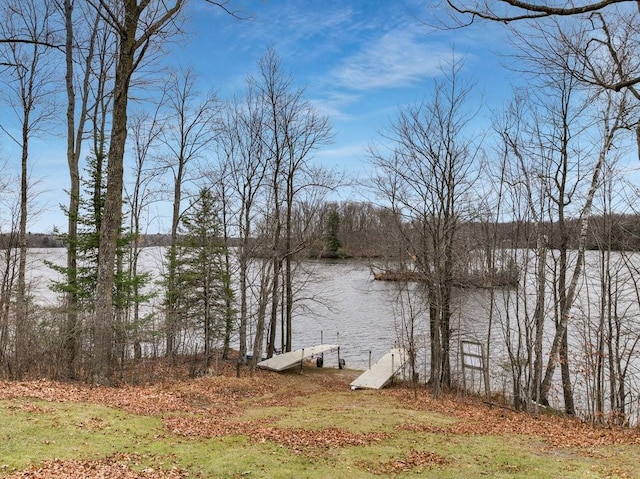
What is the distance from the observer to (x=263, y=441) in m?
6.21

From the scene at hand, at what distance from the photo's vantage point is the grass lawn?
509 cm

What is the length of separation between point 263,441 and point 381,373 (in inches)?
391

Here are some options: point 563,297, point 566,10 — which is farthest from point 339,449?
point 563,297

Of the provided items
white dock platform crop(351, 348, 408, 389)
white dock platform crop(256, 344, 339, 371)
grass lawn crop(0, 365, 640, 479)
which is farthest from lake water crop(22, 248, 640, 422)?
grass lawn crop(0, 365, 640, 479)

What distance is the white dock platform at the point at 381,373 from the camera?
14570 mm

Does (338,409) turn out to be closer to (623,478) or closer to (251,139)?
(623,478)

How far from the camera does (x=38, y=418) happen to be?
609 cm

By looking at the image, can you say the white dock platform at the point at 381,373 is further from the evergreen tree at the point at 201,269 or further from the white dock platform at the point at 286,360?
the evergreen tree at the point at 201,269

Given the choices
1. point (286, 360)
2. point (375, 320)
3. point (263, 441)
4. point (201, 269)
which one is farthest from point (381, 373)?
point (375, 320)

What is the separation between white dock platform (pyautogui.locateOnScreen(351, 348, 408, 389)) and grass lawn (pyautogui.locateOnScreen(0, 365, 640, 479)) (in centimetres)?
477

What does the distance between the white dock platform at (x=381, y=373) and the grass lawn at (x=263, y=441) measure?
15.7ft

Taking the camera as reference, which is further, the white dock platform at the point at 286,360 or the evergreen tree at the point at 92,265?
the white dock platform at the point at 286,360

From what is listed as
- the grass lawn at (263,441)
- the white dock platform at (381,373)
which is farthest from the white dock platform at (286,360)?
the grass lawn at (263,441)

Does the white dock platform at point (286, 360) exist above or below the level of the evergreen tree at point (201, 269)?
below
